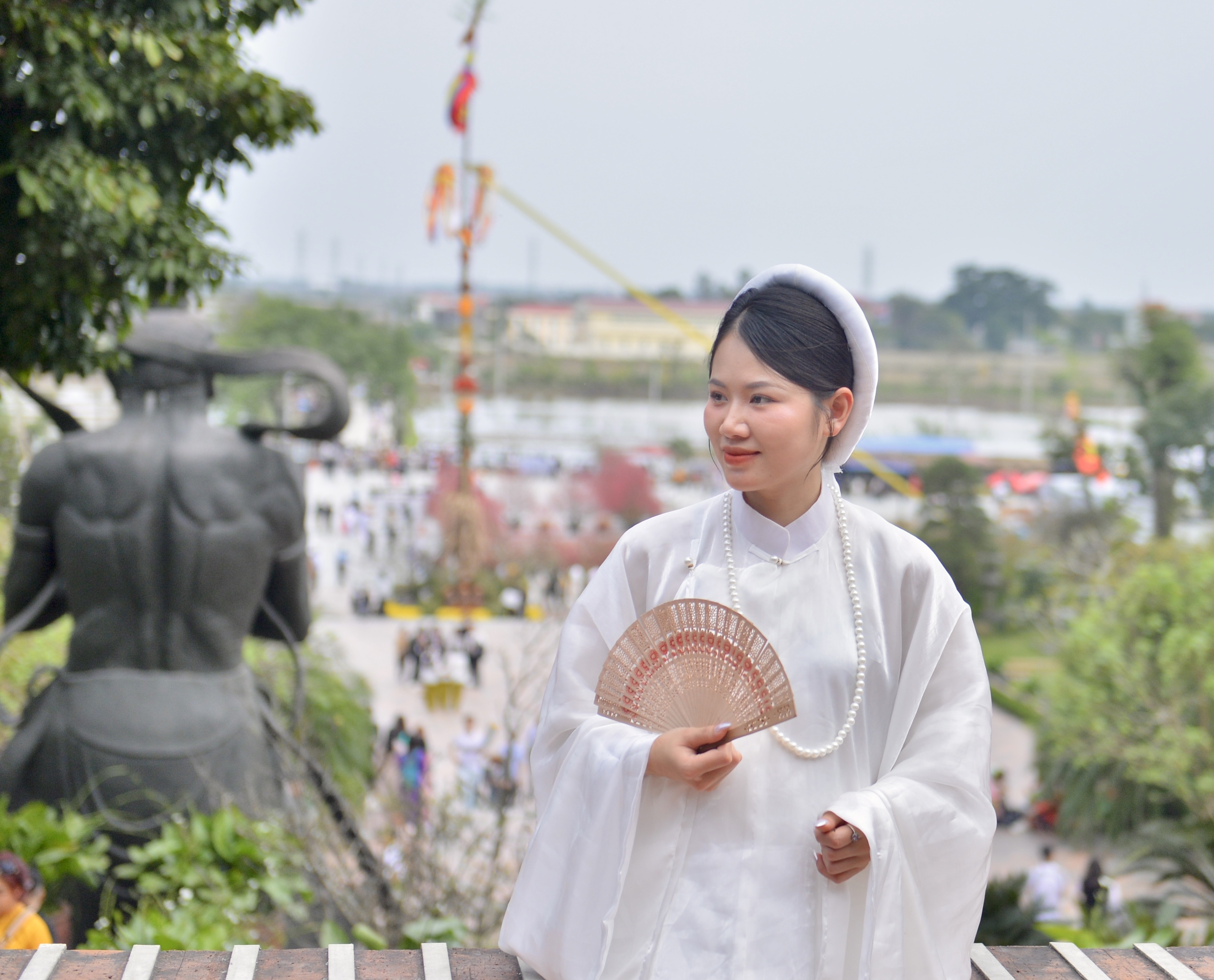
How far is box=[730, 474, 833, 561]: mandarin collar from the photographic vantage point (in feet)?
7.35

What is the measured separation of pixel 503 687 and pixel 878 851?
14.9m

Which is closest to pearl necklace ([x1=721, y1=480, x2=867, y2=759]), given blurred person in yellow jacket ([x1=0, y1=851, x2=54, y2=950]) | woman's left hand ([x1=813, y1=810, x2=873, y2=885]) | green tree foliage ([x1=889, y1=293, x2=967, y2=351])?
woman's left hand ([x1=813, y1=810, x2=873, y2=885])

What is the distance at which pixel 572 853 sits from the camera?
2.20 m

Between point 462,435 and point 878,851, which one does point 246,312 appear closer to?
point 462,435

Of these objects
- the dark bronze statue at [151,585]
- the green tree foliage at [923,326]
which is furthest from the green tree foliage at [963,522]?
the green tree foliage at [923,326]

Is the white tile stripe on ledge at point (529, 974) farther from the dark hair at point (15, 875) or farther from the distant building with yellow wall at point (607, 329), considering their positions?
the distant building with yellow wall at point (607, 329)

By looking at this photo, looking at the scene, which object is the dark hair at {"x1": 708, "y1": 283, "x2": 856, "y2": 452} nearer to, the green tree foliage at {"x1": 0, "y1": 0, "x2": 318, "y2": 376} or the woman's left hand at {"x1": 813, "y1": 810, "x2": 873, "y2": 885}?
the woman's left hand at {"x1": 813, "y1": 810, "x2": 873, "y2": 885}

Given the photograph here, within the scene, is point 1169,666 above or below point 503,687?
above

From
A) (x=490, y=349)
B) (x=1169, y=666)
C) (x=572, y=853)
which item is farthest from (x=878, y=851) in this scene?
(x=490, y=349)

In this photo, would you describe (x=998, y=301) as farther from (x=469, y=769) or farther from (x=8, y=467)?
(x=469, y=769)

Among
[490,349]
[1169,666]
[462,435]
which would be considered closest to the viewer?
[1169,666]

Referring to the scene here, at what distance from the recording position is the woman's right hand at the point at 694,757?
2010 millimetres

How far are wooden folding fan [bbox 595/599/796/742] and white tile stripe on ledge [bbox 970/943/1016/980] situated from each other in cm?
89

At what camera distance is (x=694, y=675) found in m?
2.09
